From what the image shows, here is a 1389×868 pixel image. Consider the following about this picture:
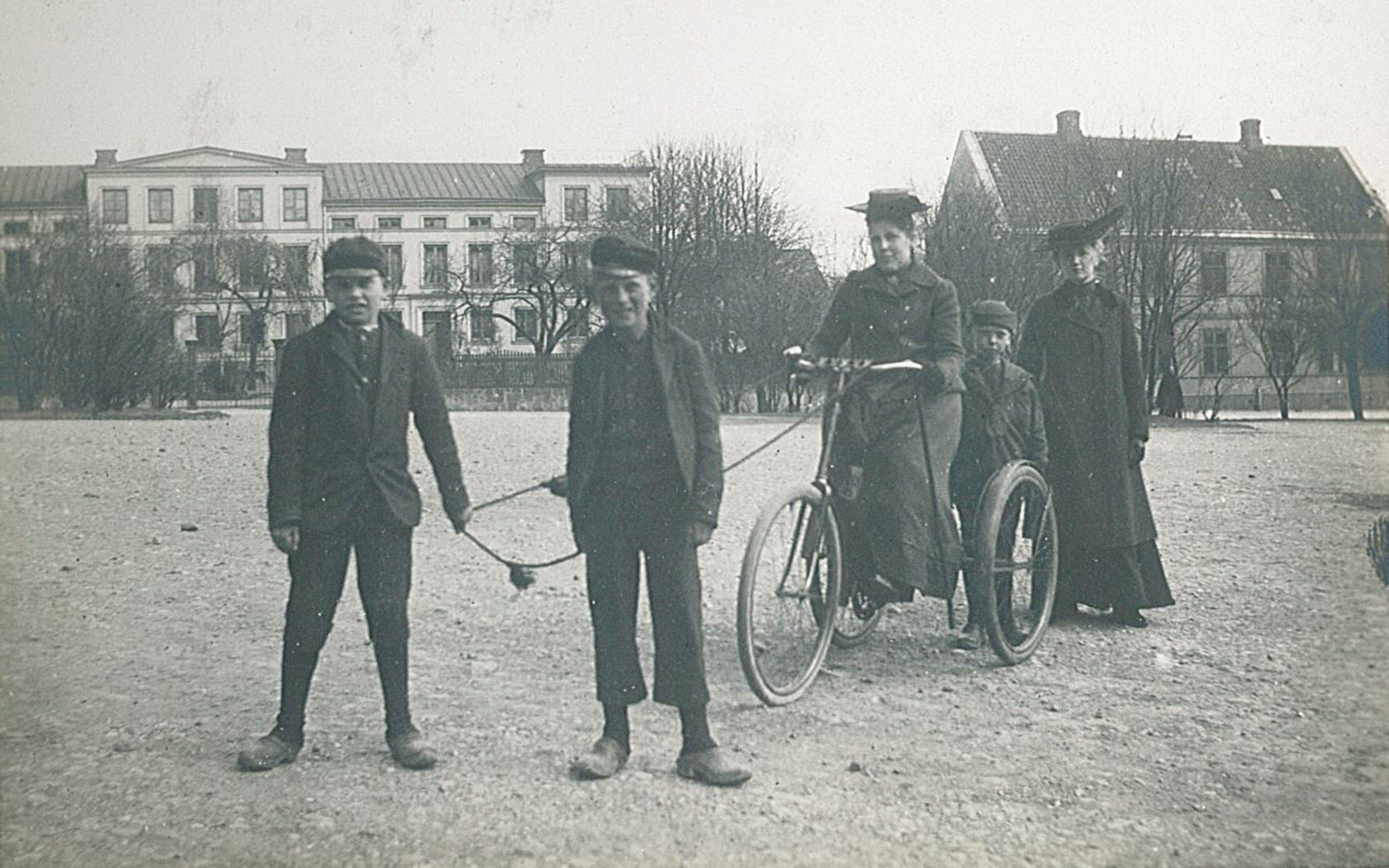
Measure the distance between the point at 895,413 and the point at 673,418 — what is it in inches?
58.4

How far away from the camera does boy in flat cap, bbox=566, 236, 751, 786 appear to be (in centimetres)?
348

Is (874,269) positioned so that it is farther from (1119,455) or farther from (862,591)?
(1119,455)

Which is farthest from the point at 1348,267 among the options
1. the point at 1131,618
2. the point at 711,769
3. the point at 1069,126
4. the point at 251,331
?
the point at 251,331

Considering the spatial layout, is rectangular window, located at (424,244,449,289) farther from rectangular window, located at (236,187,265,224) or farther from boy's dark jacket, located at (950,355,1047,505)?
boy's dark jacket, located at (950,355,1047,505)

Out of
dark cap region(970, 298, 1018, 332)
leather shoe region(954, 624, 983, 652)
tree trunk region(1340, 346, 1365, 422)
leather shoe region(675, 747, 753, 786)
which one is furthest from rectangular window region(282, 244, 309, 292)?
tree trunk region(1340, 346, 1365, 422)

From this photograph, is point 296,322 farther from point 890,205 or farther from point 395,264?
point 890,205

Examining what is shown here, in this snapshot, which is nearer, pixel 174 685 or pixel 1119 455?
pixel 174 685

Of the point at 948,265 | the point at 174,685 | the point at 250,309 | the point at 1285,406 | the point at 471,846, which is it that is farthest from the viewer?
the point at 1285,406

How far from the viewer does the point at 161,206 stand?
145 inches

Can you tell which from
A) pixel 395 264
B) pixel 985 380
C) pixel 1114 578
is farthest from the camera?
pixel 1114 578

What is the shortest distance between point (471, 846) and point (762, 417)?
1.73m

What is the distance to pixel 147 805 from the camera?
3.18m

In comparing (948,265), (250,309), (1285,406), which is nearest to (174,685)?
(250,309)

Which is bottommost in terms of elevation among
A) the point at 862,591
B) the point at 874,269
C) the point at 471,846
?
the point at 471,846
